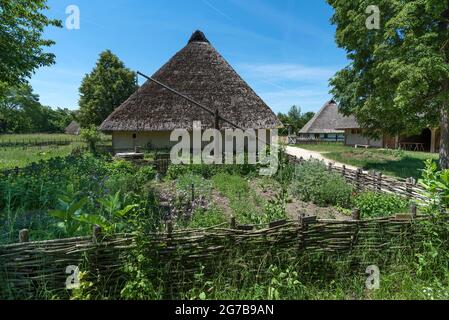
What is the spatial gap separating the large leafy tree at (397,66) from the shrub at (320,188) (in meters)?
4.30

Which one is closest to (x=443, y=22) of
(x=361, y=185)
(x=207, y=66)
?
(x=361, y=185)

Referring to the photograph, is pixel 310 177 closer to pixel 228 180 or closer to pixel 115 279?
pixel 228 180

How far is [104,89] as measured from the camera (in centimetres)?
2953

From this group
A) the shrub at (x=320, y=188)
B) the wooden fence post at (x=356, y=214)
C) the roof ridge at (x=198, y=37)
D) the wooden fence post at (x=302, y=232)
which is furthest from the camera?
the roof ridge at (x=198, y=37)

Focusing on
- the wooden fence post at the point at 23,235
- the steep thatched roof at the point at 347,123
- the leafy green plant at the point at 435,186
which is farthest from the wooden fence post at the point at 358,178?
the steep thatched roof at the point at 347,123

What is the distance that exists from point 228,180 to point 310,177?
2.47 metres

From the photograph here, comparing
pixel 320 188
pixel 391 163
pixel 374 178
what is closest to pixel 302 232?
pixel 320 188

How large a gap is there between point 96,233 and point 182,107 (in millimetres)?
12897

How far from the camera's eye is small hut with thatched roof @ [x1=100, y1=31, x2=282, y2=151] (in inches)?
570

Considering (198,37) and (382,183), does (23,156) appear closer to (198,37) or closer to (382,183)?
(198,37)

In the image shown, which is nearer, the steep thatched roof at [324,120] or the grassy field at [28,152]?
the grassy field at [28,152]

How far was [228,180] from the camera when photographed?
320 inches

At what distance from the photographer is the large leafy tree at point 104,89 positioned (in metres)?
29.3

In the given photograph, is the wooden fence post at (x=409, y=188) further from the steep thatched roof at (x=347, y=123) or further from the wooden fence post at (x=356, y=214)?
the steep thatched roof at (x=347, y=123)
